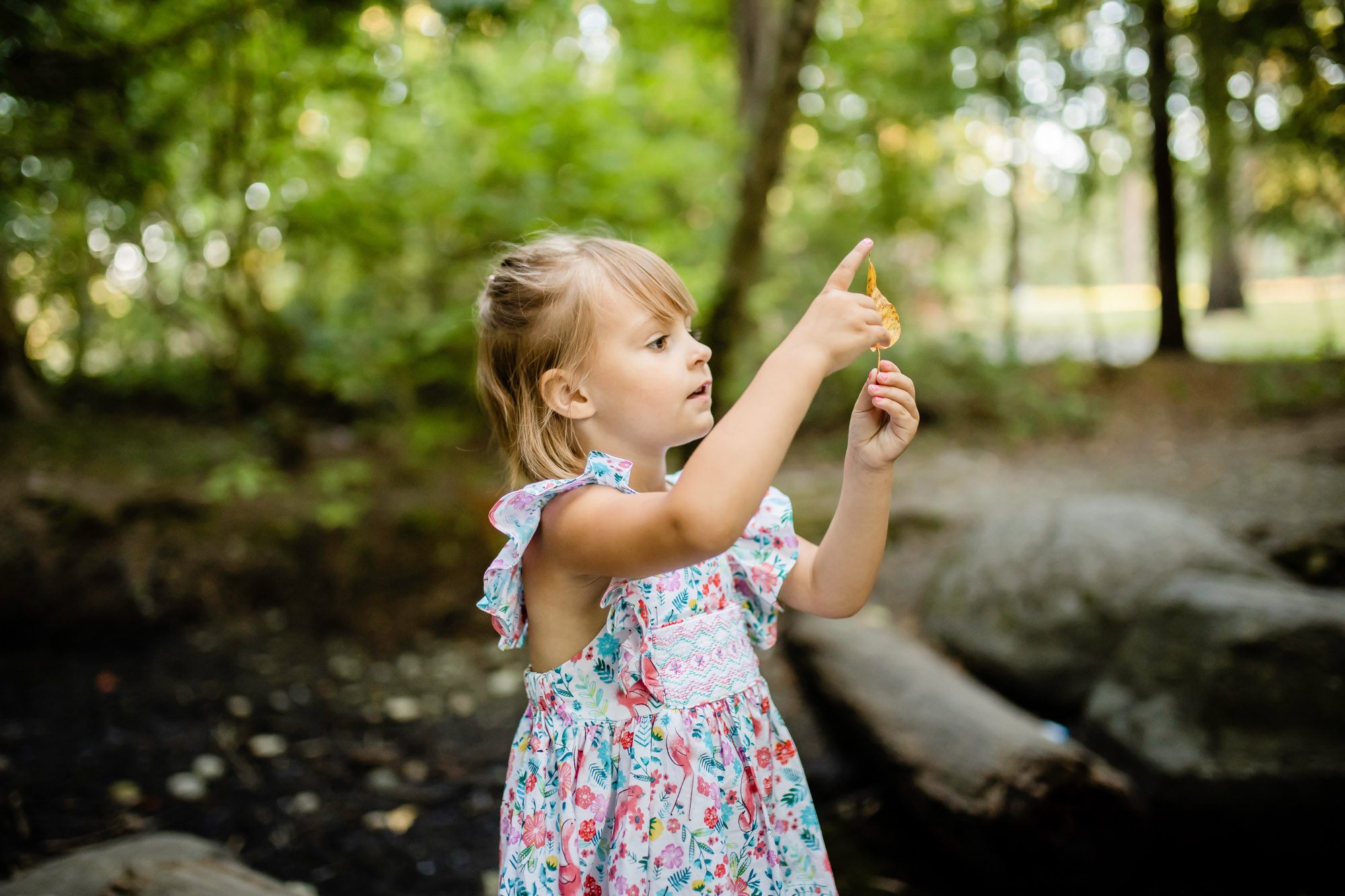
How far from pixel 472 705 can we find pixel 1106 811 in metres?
2.71

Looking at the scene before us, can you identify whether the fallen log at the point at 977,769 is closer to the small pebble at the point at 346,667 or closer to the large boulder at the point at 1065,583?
the large boulder at the point at 1065,583

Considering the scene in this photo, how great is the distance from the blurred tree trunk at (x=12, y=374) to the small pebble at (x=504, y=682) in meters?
4.08

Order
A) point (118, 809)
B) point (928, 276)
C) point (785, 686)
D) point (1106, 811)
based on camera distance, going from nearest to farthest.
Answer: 1. point (1106, 811)
2. point (118, 809)
3. point (785, 686)
4. point (928, 276)

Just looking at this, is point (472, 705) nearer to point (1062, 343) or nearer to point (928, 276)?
point (928, 276)

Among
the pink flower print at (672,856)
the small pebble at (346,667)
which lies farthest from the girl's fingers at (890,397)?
the small pebble at (346,667)

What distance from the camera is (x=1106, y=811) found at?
2426 mm

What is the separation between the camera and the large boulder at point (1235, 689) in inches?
103

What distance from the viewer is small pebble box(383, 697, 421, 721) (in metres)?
3.92

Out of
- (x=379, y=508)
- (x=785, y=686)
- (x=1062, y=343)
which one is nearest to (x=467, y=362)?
(x=379, y=508)

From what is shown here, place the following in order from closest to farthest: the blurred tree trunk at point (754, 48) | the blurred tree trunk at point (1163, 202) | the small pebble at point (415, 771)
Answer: the small pebble at point (415, 771) → the blurred tree trunk at point (754, 48) → the blurred tree trunk at point (1163, 202)

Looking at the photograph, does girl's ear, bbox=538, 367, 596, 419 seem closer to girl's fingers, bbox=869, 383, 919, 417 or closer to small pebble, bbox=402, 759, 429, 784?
girl's fingers, bbox=869, 383, 919, 417

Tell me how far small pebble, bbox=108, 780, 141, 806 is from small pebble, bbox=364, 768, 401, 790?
31.3 inches

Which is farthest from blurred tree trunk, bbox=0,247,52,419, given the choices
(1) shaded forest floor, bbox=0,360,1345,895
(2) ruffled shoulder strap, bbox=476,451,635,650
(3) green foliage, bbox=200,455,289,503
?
(2) ruffled shoulder strap, bbox=476,451,635,650

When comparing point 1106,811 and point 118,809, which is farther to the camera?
point 118,809
